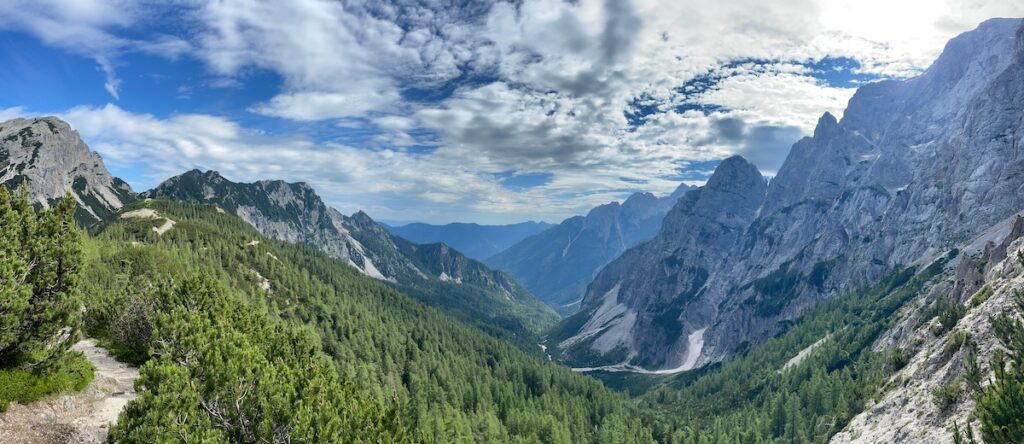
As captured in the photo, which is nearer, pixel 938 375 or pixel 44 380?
pixel 44 380

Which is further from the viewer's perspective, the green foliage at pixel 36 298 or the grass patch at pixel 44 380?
the grass patch at pixel 44 380

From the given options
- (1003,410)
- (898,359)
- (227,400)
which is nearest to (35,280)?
(227,400)

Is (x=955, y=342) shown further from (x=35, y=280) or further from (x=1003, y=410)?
(x=35, y=280)

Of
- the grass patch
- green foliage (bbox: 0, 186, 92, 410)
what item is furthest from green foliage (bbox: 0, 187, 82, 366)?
the grass patch

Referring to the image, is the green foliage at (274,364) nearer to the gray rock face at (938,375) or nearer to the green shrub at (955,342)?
the gray rock face at (938,375)

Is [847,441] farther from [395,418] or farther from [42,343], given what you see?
[42,343]

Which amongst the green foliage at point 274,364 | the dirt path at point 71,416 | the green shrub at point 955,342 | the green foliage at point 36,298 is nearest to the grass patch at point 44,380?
the green foliage at point 36,298

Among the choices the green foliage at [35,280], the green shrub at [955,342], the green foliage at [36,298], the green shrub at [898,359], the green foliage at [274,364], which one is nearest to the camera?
the green foliage at [35,280]
